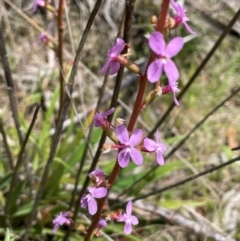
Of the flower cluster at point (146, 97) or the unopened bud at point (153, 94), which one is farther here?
the unopened bud at point (153, 94)

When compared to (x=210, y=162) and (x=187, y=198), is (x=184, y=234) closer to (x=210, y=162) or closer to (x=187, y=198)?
(x=187, y=198)

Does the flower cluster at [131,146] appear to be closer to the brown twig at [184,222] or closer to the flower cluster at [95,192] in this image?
the flower cluster at [95,192]

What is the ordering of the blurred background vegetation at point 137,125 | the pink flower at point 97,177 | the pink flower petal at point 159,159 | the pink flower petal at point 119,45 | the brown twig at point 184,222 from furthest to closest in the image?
the blurred background vegetation at point 137,125, the brown twig at point 184,222, the pink flower at point 97,177, the pink flower petal at point 159,159, the pink flower petal at point 119,45

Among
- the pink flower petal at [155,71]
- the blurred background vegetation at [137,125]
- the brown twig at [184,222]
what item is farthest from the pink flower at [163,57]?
the brown twig at [184,222]

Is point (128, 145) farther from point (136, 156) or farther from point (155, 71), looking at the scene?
point (155, 71)

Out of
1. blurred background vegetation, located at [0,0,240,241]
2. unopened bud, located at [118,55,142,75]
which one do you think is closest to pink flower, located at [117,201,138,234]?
unopened bud, located at [118,55,142,75]

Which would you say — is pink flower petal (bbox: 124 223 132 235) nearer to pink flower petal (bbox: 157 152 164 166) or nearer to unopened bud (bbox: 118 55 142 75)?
pink flower petal (bbox: 157 152 164 166)
